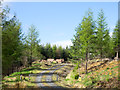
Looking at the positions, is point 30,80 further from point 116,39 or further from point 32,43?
point 116,39

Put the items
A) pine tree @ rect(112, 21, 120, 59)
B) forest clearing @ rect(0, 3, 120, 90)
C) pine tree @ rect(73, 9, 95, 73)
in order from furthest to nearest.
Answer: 1. pine tree @ rect(112, 21, 120, 59)
2. pine tree @ rect(73, 9, 95, 73)
3. forest clearing @ rect(0, 3, 120, 90)

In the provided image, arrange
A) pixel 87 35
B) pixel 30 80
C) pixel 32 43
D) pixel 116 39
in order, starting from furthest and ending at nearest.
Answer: pixel 32 43
pixel 116 39
pixel 87 35
pixel 30 80

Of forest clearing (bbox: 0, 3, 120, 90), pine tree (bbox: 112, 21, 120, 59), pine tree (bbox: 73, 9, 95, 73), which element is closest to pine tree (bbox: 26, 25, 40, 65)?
forest clearing (bbox: 0, 3, 120, 90)

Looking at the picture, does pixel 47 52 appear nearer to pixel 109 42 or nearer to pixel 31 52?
pixel 31 52

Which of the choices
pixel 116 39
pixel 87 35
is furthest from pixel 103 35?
pixel 87 35

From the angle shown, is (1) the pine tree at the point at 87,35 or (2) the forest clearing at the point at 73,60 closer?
(2) the forest clearing at the point at 73,60

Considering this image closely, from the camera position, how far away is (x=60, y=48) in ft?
255

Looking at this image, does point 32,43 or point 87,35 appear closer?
point 87,35

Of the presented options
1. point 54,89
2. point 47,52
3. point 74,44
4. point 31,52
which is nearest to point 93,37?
point 74,44

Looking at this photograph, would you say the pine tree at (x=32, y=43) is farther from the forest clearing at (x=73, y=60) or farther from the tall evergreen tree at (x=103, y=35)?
the tall evergreen tree at (x=103, y=35)

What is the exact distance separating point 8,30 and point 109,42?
89.5 ft

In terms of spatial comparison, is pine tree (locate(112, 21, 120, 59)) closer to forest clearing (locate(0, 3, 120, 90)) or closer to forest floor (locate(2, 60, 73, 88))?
forest clearing (locate(0, 3, 120, 90))

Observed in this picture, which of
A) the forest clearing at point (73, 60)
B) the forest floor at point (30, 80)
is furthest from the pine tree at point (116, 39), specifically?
the forest floor at point (30, 80)

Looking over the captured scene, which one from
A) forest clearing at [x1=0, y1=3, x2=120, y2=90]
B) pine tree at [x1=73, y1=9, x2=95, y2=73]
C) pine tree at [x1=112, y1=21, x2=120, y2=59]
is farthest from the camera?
pine tree at [x1=112, y1=21, x2=120, y2=59]
